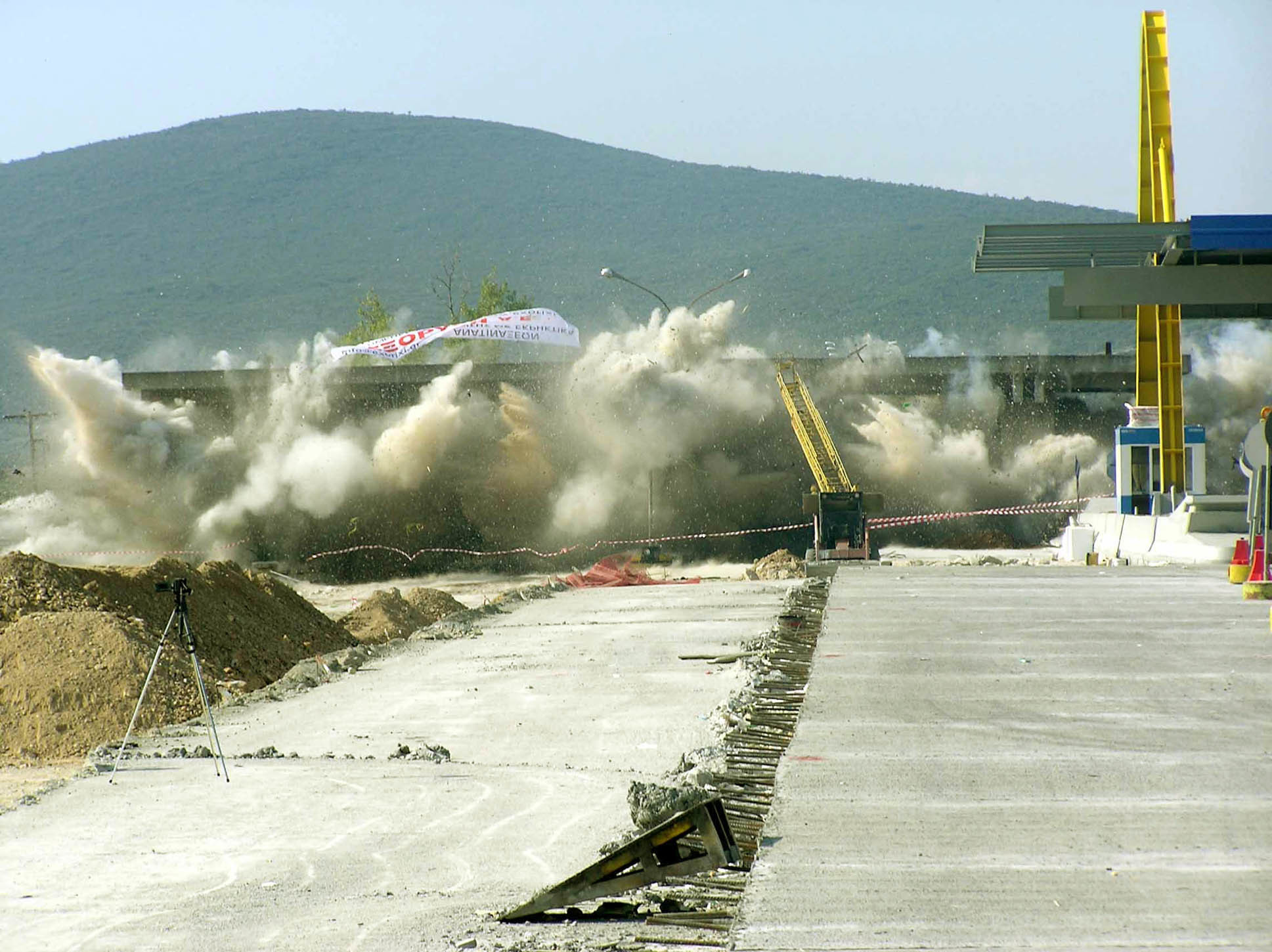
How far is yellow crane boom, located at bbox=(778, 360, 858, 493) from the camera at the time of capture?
1982 inches

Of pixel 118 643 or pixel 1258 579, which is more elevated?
pixel 1258 579

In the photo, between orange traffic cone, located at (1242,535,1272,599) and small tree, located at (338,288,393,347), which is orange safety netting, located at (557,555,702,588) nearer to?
orange traffic cone, located at (1242,535,1272,599)

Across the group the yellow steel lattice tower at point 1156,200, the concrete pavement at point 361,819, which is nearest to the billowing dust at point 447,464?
the yellow steel lattice tower at point 1156,200

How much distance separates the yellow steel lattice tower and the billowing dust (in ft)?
58.4

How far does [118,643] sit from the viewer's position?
58.9ft

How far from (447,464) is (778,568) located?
18.3 metres

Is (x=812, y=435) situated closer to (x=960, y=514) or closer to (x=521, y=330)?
(x=960, y=514)

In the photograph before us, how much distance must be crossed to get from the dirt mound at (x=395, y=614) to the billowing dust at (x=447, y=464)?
2126 centimetres

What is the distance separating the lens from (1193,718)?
10781 millimetres

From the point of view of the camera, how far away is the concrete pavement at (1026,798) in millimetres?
5961

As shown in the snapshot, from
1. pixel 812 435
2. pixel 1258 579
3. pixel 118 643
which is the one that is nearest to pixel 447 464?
pixel 812 435

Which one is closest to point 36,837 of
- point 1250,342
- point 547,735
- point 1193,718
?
point 547,735

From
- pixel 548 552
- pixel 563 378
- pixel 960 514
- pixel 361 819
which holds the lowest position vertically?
pixel 548 552

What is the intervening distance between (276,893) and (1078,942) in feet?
13.9
